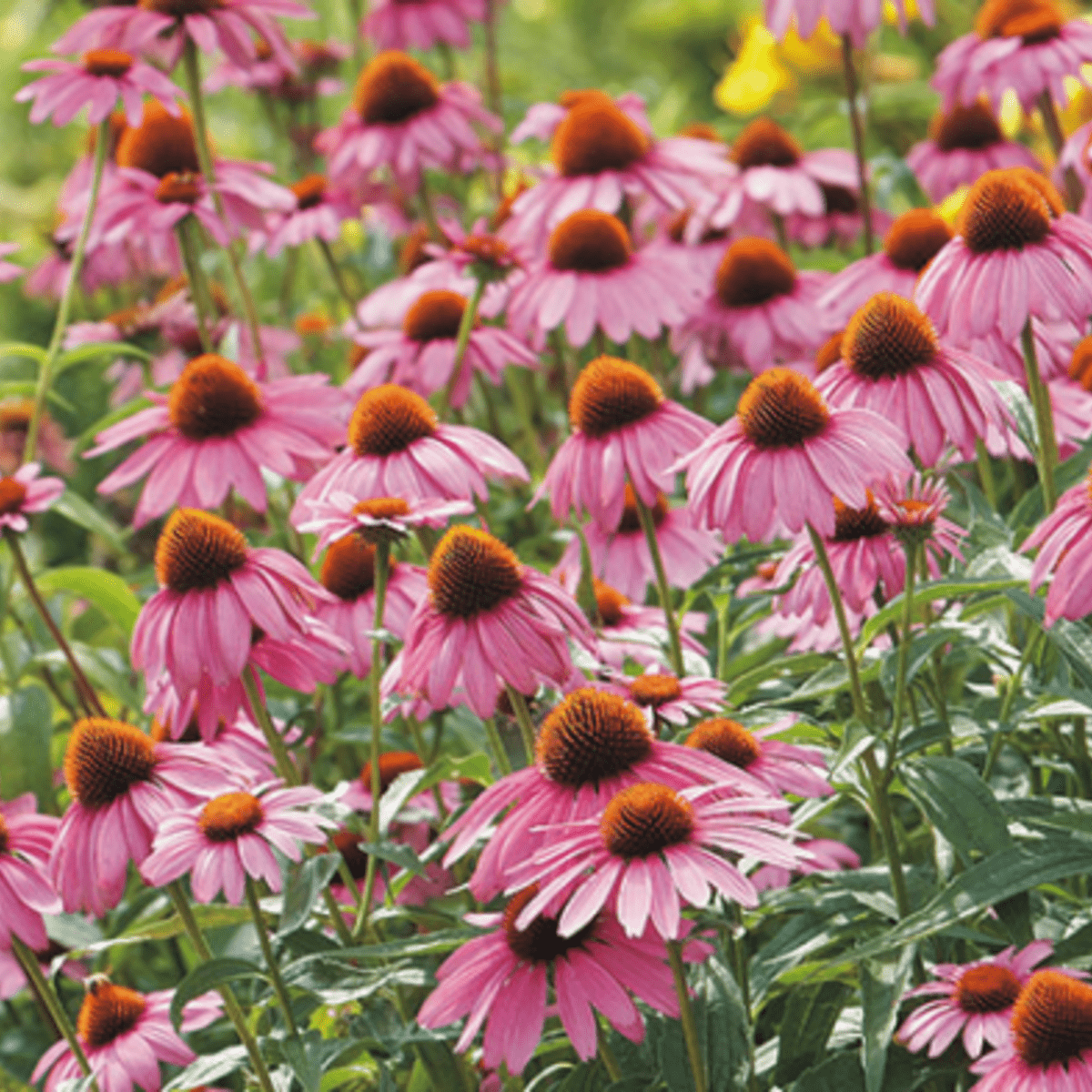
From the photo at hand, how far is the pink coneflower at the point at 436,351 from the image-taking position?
2361 millimetres

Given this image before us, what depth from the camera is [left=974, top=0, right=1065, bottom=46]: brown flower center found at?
2676 millimetres

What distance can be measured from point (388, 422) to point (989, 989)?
797mm

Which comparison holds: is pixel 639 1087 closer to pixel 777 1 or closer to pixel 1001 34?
pixel 777 1

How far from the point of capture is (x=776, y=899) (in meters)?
1.60

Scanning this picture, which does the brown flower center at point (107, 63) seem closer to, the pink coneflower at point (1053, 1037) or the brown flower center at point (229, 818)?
the brown flower center at point (229, 818)

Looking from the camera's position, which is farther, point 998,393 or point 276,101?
point 276,101

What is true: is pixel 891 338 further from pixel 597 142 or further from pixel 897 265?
pixel 597 142

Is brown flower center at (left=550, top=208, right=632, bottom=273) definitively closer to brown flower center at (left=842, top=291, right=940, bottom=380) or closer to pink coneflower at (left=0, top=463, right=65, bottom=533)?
pink coneflower at (left=0, top=463, right=65, bottom=533)

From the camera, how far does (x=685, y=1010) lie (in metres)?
1.25

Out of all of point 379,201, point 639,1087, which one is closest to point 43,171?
point 379,201

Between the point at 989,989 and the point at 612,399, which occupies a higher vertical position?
the point at 612,399

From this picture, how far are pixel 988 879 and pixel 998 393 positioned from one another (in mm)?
454

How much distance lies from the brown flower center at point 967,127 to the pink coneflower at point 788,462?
162 centimetres

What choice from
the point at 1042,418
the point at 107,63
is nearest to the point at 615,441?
the point at 1042,418
